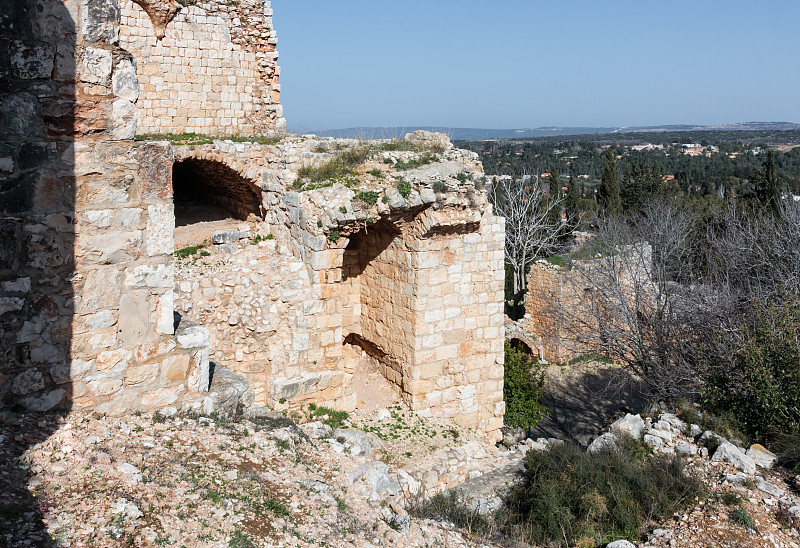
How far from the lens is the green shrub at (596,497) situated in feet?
17.0

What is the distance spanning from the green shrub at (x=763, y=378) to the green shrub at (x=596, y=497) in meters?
1.77

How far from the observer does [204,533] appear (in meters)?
2.75

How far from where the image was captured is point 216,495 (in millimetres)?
3045

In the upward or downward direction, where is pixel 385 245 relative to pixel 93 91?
downward

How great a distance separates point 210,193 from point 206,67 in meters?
2.16

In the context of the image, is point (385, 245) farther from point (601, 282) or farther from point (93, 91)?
point (601, 282)

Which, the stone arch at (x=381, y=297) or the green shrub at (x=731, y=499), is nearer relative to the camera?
the green shrub at (x=731, y=499)

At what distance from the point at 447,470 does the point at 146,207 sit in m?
5.20

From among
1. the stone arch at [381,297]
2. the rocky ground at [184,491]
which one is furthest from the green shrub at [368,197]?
the rocky ground at [184,491]

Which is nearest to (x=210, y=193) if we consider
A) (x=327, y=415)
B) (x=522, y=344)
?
(x=327, y=415)

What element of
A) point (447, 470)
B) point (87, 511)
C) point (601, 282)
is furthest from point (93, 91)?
point (601, 282)

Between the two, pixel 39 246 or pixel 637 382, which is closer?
pixel 39 246

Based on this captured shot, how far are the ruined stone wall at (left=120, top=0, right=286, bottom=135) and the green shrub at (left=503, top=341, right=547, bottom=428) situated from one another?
608 cm

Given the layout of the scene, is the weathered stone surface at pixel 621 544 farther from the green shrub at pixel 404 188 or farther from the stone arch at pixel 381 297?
the green shrub at pixel 404 188
